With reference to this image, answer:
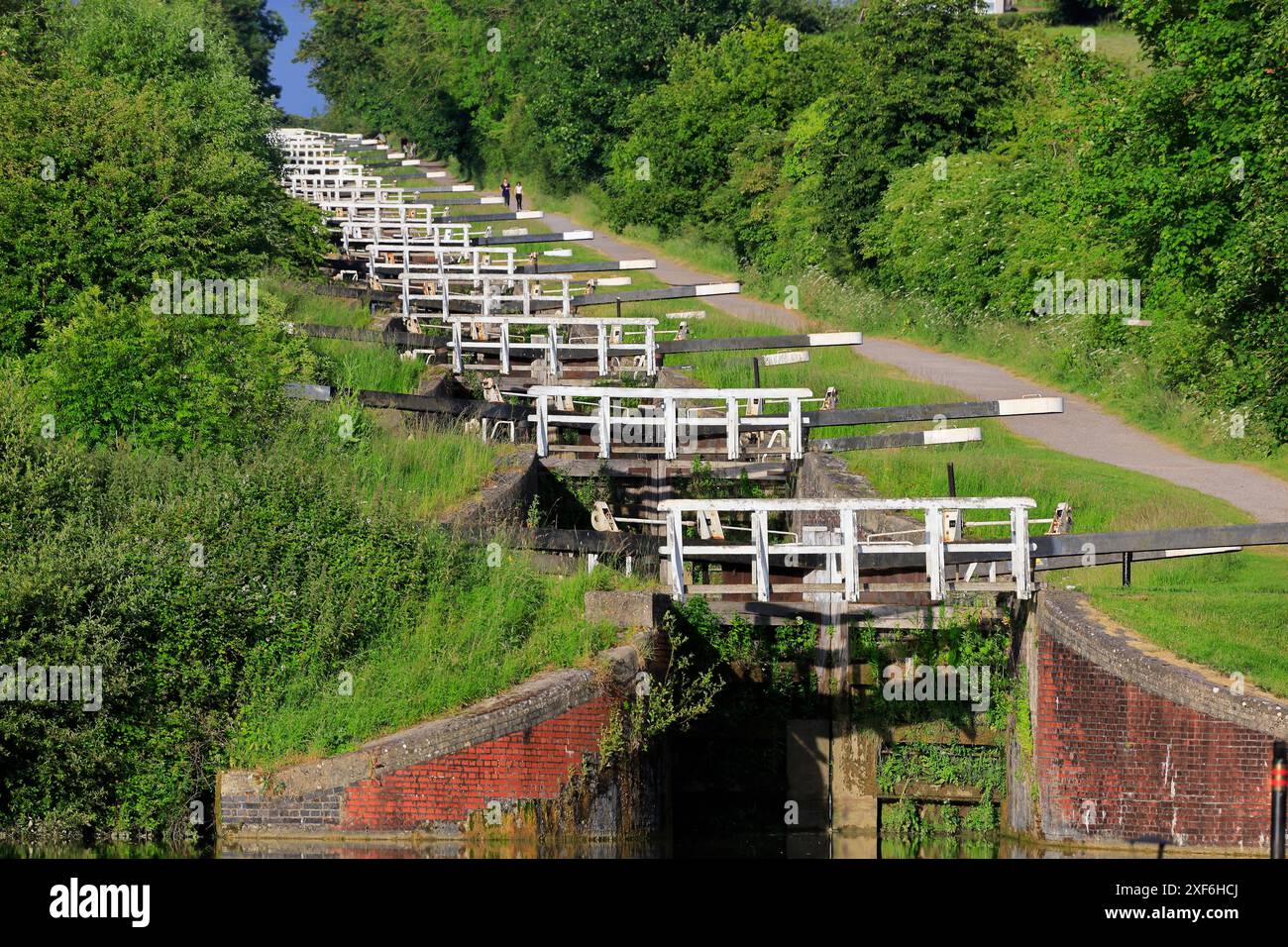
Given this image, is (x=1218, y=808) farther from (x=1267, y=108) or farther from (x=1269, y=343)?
(x=1267, y=108)

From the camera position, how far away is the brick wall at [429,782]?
Answer: 16.4 meters

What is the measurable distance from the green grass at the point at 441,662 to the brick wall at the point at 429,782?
0.44m

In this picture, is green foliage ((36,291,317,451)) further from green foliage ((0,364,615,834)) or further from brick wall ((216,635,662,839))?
brick wall ((216,635,662,839))

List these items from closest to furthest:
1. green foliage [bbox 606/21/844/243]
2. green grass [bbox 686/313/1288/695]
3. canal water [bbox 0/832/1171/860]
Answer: canal water [bbox 0/832/1171/860] → green grass [bbox 686/313/1288/695] → green foliage [bbox 606/21/844/243]

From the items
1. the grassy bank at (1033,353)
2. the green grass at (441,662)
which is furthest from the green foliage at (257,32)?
the green grass at (441,662)

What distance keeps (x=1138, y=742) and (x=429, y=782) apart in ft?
23.1

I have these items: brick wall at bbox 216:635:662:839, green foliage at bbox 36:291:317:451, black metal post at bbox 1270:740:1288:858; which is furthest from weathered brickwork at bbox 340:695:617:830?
green foliage at bbox 36:291:317:451

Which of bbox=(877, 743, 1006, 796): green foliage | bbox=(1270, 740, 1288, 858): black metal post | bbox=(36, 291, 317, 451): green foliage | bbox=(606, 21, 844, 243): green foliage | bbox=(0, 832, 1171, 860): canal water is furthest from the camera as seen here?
bbox=(606, 21, 844, 243): green foliage

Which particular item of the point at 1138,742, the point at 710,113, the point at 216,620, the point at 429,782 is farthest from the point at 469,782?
the point at 710,113

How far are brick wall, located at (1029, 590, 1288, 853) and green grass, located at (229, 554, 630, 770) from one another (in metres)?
4.83

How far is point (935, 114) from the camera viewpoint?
42594mm

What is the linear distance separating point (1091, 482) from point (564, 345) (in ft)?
35.0

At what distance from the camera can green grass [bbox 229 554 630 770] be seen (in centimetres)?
1717

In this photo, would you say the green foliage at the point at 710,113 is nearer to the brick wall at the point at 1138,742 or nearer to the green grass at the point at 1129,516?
the green grass at the point at 1129,516
